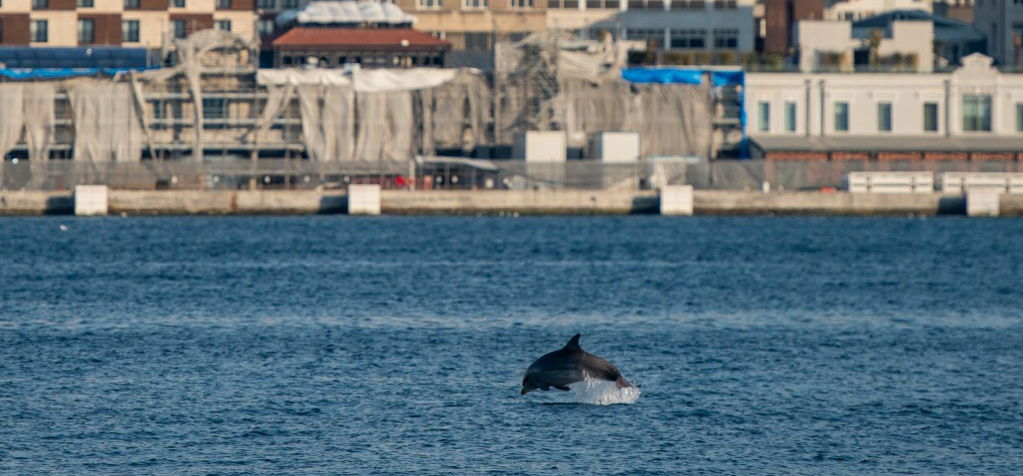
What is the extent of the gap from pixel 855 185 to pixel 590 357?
90982 millimetres

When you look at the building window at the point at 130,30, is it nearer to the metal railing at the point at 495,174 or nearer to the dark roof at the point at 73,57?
the dark roof at the point at 73,57

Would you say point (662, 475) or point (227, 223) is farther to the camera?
point (227, 223)

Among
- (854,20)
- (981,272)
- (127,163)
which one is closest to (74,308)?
(981,272)

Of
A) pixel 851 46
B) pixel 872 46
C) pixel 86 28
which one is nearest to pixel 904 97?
pixel 872 46

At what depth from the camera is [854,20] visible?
192625mm

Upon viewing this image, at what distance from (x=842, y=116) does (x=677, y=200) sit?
2939 centimetres

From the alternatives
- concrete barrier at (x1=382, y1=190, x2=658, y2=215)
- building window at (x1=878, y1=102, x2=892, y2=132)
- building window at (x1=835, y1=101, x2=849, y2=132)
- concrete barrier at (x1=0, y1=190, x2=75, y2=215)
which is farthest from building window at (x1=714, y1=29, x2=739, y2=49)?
concrete barrier at (x1=0, y1=190, x2=75, y2=215)

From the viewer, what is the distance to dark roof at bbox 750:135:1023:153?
14612 cm

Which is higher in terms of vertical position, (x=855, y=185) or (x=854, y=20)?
(x=854, y=20)

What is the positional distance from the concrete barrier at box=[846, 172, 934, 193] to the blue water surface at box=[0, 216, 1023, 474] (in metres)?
23.7

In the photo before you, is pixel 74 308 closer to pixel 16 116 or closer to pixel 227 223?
pixel 227 223

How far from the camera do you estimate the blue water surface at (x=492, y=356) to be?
42062mm

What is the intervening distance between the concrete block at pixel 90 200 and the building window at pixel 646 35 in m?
62.9

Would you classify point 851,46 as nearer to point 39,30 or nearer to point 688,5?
point 688,5
